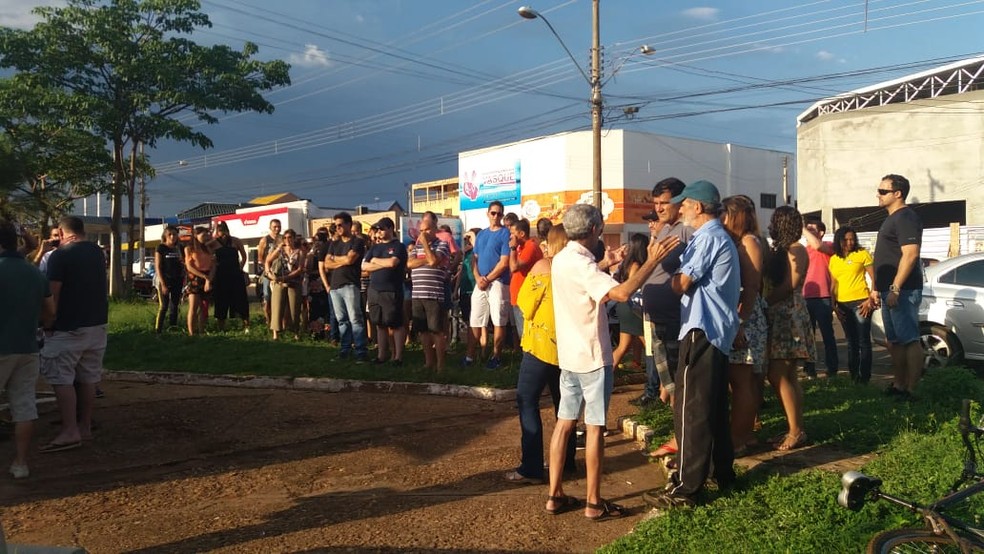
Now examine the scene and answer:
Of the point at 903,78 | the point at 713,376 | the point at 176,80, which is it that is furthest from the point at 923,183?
the point at 713,376

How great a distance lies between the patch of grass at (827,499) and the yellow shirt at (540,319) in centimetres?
126

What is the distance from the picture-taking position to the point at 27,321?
17.6 feet

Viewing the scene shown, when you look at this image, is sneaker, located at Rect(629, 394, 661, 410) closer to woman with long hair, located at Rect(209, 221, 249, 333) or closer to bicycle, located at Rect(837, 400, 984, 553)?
bicycle, located at Rect(837, 400, 984, 553)

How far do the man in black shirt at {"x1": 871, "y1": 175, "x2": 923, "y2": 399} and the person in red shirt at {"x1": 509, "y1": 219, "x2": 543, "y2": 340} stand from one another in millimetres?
3275

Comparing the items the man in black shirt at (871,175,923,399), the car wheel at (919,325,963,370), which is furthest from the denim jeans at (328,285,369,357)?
the car wheel at (919,325,963,370)

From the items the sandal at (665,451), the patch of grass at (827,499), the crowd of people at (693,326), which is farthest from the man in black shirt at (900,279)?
the sandal at (665,451)

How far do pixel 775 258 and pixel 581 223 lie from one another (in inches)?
82.1

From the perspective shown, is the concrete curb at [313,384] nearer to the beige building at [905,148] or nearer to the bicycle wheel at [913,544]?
the bicycle wheel at [913,544]

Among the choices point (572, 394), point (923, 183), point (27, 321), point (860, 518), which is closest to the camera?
point (860, 518)

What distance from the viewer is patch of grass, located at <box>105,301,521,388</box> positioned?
8586mm

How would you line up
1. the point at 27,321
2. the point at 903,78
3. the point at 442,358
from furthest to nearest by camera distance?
the point at 903,78
the point at 442,358
the point at 27,321

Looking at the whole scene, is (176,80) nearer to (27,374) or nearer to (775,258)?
(27,374)

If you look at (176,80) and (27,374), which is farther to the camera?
(176,80)

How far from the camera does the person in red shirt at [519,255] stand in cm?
793
